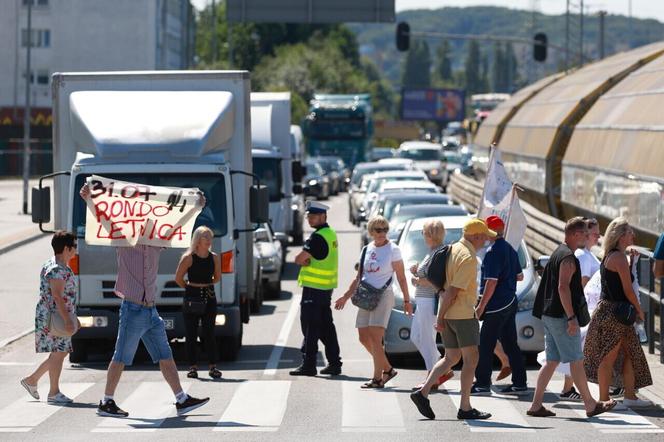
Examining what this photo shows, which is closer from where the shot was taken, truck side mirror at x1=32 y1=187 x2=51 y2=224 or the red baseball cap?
the red baseball cap

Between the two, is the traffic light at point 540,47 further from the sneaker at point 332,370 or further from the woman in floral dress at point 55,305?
the woman in floral dress at point 55,305

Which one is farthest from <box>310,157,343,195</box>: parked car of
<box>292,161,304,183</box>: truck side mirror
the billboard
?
the billboard

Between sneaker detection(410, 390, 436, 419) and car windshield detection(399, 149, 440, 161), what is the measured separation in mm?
64305

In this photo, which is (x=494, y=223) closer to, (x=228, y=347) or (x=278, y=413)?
(x=278, y=413)

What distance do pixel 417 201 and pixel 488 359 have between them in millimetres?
16897

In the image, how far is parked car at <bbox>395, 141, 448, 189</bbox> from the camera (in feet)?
249

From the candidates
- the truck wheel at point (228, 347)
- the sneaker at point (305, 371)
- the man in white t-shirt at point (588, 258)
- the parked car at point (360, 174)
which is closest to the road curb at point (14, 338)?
the truck wheel at point (228, 347)

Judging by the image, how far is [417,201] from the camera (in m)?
31.9

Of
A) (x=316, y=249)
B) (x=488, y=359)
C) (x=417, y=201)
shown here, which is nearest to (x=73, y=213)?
(x=316, y=249)

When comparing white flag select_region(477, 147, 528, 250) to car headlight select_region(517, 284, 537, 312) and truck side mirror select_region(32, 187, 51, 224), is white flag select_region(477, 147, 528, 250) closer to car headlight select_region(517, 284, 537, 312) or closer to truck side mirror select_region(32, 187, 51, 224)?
car headlight select_region(517, 284, 537, 312)

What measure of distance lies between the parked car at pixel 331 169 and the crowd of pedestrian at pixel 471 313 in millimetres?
55451

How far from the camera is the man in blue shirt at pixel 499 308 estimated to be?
1455 cm

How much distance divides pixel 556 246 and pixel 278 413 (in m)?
12.8

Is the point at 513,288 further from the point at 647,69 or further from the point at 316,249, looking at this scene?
the point at 647,69
